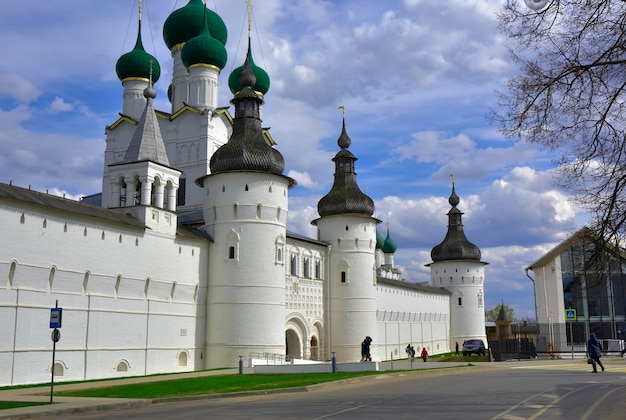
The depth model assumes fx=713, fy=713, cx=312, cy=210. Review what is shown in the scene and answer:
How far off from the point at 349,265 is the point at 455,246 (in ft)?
60.5

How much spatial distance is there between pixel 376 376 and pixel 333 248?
1605 centimetres

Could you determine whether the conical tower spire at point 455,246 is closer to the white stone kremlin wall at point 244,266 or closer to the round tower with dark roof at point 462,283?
the round tower with dark roof at point 462,283

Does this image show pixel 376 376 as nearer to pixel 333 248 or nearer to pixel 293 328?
pixel 293 328

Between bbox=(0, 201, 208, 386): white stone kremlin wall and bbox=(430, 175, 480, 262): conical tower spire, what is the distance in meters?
28.0

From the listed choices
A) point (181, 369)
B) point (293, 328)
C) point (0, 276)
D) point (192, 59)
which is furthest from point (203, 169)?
point (0, 276)

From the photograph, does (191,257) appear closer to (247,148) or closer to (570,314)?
(247,148)

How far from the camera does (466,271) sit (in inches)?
2082

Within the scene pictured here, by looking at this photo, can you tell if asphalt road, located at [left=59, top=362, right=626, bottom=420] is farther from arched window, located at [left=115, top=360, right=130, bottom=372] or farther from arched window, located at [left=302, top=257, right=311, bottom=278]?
arched window, located at [left=302, top=257, right=311, bottom=278]

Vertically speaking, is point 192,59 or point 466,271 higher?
point 192,59

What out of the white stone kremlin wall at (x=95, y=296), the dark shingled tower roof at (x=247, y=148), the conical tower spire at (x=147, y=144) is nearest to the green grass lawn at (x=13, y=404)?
the white stone kremlin wall at (x=95, y=296)

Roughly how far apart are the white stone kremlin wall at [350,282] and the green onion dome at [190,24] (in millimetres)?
11759

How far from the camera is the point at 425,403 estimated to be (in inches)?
515

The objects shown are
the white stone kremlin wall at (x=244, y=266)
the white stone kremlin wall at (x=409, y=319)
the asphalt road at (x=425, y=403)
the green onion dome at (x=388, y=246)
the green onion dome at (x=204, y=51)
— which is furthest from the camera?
the green onion dome at (x=388, y=246)

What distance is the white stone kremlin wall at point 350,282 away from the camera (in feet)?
118
